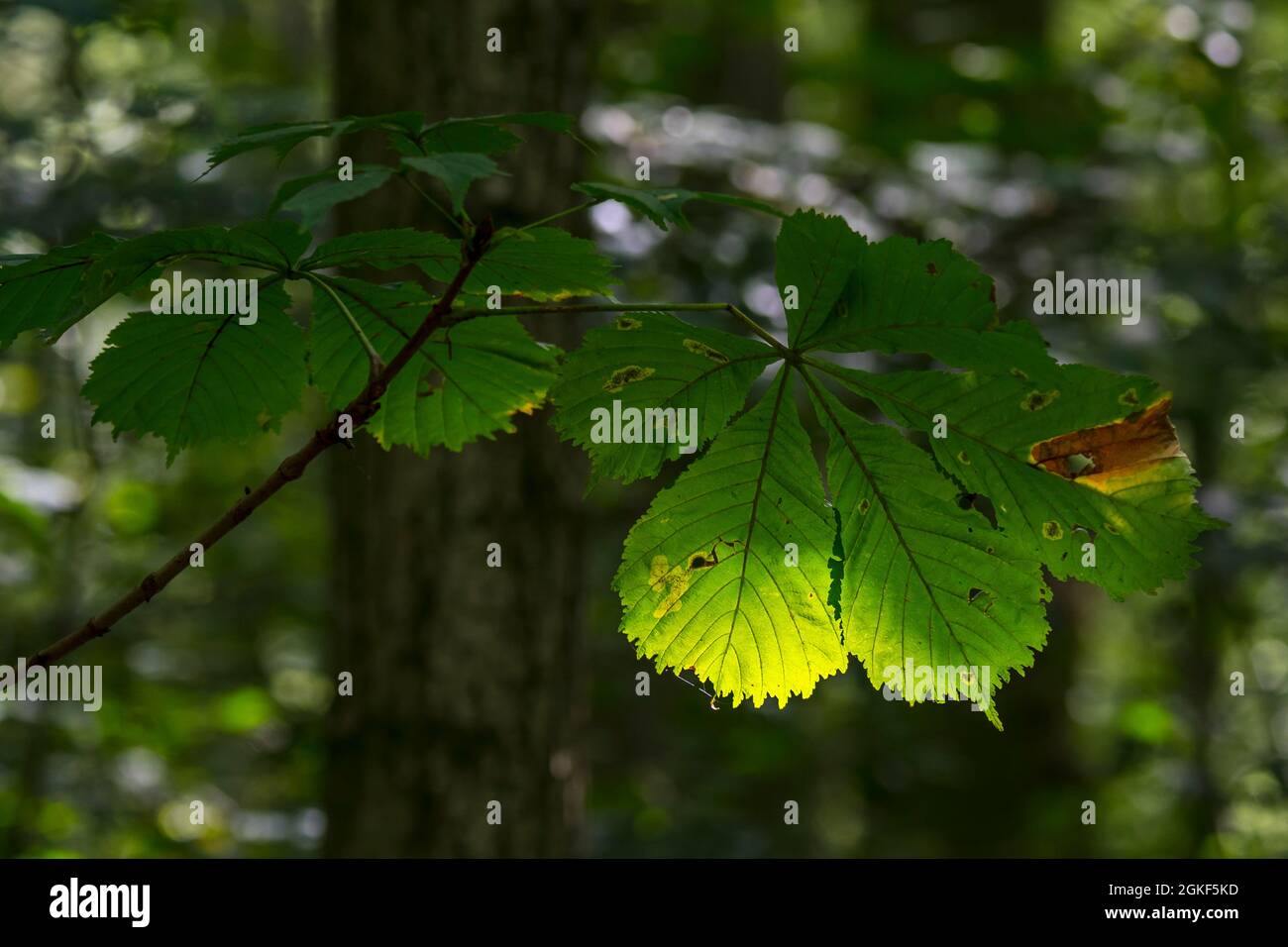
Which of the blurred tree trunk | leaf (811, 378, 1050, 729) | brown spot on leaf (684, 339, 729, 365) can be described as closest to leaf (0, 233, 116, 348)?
brown spot on leaf (684, 339, 729, 365)

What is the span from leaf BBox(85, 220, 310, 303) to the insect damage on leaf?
534 millimetres

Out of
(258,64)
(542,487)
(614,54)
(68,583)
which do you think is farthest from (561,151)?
(258,64)

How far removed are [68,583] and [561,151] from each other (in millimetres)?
2342

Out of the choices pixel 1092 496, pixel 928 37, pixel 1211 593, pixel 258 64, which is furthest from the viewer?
pixel 258 64

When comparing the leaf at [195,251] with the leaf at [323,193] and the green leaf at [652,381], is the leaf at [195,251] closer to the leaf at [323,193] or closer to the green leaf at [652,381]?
the leaf at [323,193]

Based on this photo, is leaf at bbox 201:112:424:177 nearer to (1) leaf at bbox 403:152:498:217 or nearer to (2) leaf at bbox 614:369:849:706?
(1) leaf at bbox 403:152:498:217

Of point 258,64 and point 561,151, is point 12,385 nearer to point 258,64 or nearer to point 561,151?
point 258,64

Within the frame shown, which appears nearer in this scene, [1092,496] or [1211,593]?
[1092,496]

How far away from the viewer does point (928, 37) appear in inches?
266

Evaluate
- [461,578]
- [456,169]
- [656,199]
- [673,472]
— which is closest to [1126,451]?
[656,199]

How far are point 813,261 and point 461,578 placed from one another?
168 cm

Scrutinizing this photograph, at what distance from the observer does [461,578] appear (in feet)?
7.66

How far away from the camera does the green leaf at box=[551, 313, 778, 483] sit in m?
0.79

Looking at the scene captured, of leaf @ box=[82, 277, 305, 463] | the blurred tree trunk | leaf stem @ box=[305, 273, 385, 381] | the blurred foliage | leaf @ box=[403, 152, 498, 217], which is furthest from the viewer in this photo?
the blurred foliage
